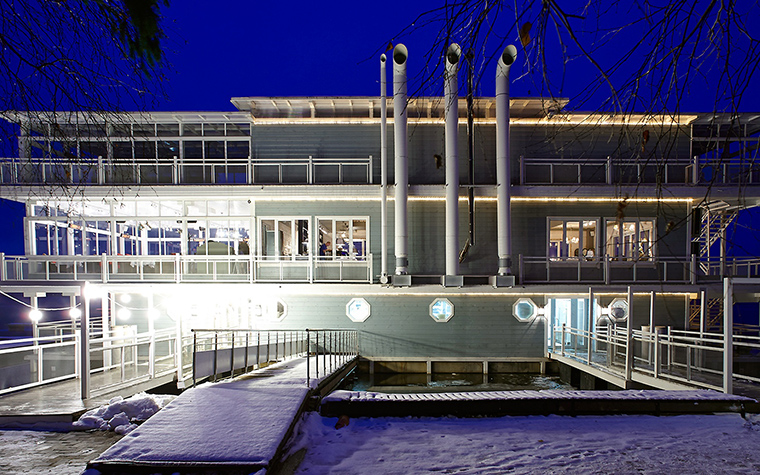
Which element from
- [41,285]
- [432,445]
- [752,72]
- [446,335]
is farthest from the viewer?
[446,335]

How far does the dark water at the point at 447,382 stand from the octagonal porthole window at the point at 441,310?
210 cm

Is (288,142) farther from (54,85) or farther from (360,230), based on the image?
(54,85)

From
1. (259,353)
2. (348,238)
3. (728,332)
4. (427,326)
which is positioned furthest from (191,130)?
(728,332)

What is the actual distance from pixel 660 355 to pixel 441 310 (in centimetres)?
686

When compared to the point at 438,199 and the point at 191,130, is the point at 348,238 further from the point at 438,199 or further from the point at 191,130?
the point at 191,130

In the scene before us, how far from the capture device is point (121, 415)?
6.04 m

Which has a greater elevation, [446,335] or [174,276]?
[174,276]

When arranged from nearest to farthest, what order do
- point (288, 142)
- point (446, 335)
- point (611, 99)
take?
point (611, 99) → point (446, 335) → point (288, 142)

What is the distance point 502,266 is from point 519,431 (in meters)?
8.91

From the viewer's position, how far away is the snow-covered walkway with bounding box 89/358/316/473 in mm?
4176

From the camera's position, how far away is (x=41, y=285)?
13.0m

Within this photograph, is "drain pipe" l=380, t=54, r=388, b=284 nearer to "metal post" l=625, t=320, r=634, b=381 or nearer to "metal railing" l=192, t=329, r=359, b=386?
"metal railing" l=192, t=329, r=359, b=386

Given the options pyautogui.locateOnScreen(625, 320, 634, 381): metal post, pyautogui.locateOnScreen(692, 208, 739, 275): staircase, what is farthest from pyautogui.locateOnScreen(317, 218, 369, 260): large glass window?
pyautogui.locateOnScreen(692, 208, 739, 275): staircase

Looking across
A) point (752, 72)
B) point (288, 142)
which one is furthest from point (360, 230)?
point (752, 72)
